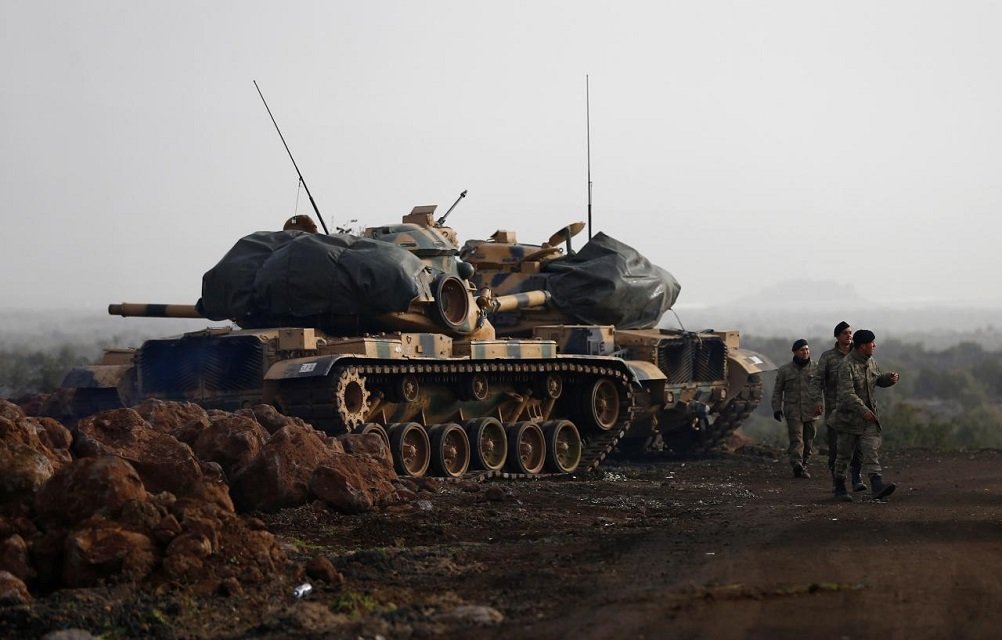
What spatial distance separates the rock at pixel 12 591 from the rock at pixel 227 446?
12.8 feet

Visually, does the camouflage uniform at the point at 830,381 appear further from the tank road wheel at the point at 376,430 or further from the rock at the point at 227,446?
the rock at the point at 227,446

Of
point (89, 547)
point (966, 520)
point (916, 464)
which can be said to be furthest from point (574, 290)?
point (89, 547)

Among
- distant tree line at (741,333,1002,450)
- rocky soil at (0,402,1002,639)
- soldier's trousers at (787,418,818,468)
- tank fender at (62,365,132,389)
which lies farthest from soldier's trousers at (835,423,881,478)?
distant tree line at (741,333,1002,450)

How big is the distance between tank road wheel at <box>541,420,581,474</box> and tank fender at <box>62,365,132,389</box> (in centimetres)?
544

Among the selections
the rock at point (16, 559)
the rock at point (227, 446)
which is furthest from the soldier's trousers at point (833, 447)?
the rock at point (16, 559)

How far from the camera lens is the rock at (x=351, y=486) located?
13.0 metres

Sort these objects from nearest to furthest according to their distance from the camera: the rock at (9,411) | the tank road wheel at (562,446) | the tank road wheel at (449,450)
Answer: the rock at (9,411)
the tank road wheel at (449,450)
the tank road wheel at (562,446)

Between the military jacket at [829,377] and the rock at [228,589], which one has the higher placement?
the military jacket at [829,377]

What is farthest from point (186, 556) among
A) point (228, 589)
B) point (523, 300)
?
point (523, 300)

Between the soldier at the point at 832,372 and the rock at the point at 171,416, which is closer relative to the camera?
the rock at the point at 171,416

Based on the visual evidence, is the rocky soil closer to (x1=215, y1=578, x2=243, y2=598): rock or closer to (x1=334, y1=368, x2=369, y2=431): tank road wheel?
(x1=215, y1=578, x2=243, y2=598): rock

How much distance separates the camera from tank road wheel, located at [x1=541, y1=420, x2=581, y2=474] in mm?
20828

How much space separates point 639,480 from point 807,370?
2.39 metres

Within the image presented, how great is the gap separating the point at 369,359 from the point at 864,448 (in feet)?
17.6
